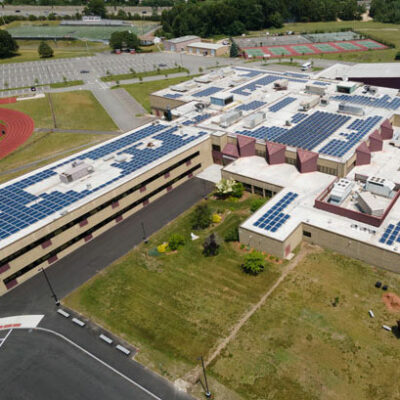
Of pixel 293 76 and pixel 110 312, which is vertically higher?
pixel 293 76

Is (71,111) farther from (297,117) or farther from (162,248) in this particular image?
(162,248)

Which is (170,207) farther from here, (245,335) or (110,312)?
(245,335)

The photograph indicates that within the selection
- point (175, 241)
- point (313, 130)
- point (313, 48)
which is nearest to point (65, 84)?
point (313, 130)

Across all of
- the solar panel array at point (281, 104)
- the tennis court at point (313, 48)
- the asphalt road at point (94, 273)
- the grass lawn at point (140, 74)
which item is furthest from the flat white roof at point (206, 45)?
the asphalt road at point (94, 273)

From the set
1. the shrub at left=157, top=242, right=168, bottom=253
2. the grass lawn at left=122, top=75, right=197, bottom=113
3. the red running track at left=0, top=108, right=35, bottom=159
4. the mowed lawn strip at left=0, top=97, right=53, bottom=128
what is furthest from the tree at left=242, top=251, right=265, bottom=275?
the grass lawn at left=122, top=75, right=197, bottom=113

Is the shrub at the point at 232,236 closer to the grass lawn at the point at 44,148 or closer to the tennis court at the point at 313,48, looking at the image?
the grass lawn at the point at 44,148

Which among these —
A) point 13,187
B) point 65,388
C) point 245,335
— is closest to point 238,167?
point 245,335

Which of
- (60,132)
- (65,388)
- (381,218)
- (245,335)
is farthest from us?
(60,132)
